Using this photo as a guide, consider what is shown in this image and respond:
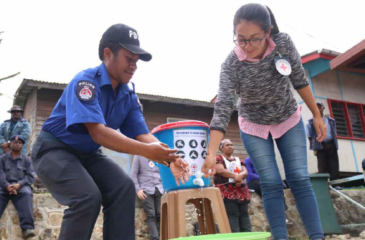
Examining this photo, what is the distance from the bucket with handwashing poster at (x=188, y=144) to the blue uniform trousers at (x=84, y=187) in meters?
0.65

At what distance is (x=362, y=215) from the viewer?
7.52 m

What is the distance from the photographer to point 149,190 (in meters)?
6.07

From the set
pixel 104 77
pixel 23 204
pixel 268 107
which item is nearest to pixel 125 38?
pixel 104 77

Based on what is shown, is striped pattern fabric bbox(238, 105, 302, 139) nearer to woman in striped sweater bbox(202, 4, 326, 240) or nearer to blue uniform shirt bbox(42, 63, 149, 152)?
woman in striped sweater bbox(202, 4, 326, 240)

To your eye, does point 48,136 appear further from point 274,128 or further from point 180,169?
point 274,128

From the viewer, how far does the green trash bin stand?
20.9 feet

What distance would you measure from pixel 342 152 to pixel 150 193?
797cm

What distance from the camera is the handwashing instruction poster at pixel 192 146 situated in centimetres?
294

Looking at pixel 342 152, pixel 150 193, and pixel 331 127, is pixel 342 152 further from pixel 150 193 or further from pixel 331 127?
pixel 150 193

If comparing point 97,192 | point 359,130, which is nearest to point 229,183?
point 97,192

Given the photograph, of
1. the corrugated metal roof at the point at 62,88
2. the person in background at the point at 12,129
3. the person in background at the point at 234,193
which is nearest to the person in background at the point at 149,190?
the person in background at the point at 234,193

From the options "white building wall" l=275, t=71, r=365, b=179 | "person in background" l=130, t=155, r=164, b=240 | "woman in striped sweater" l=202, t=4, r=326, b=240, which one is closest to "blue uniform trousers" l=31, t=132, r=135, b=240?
"woman in striped sweater" l=202, t=4, r=326, b=240

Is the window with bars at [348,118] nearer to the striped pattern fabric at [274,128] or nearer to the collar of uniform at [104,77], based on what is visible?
the striped pattern fabric at [274,128]

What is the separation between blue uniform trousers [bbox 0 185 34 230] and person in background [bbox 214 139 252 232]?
8.99ft
